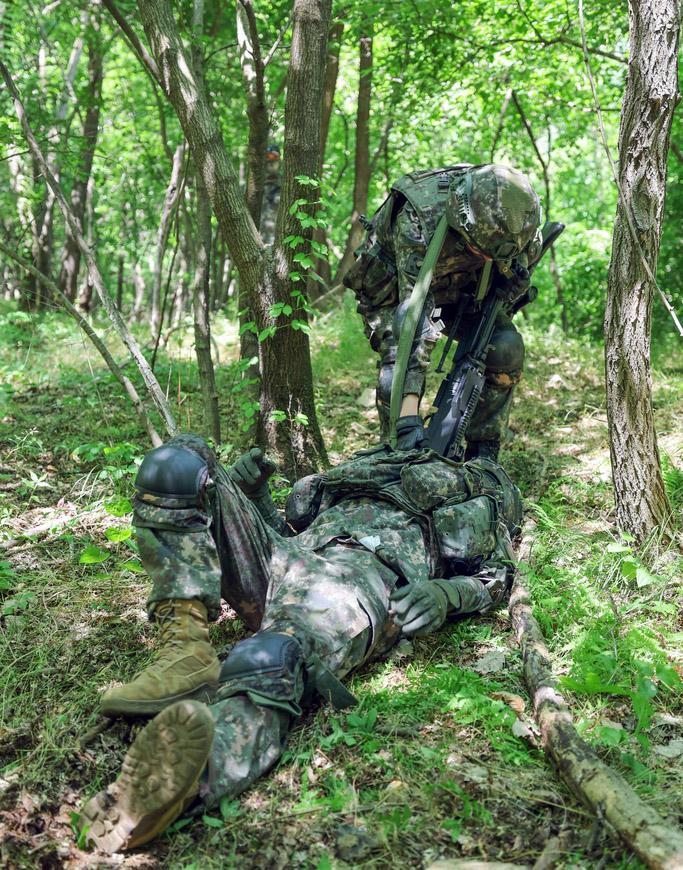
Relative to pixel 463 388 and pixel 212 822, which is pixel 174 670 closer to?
pixel 212 822

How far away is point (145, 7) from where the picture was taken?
14.6 feet

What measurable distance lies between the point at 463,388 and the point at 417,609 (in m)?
1.55

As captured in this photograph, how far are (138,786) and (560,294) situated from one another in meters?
11.4

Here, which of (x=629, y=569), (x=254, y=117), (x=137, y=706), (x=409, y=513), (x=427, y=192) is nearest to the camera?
(x=137, y=706)

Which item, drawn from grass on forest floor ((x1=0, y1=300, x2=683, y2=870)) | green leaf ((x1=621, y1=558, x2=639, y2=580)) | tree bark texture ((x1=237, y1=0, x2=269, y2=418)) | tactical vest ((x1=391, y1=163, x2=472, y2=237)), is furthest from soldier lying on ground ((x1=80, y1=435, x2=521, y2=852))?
tree bark texture ((x1=237, y1=0, x2=269, y2=418))

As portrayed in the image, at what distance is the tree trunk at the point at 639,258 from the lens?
3580 mm

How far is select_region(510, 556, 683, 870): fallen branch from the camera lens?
6.42 ft

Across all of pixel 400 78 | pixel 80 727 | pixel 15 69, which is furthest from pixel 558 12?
pixel 15 69

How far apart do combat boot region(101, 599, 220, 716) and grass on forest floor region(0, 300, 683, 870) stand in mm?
288

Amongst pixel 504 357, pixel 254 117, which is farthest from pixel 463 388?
pixel 254 117

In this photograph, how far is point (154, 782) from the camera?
2072mm

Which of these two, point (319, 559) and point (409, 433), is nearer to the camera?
point (319, 559)

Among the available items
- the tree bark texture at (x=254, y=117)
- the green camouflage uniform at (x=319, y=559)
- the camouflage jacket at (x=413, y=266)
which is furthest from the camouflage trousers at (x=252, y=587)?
the tree bark texture at (x=254, y=117)

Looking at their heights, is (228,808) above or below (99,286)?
below
